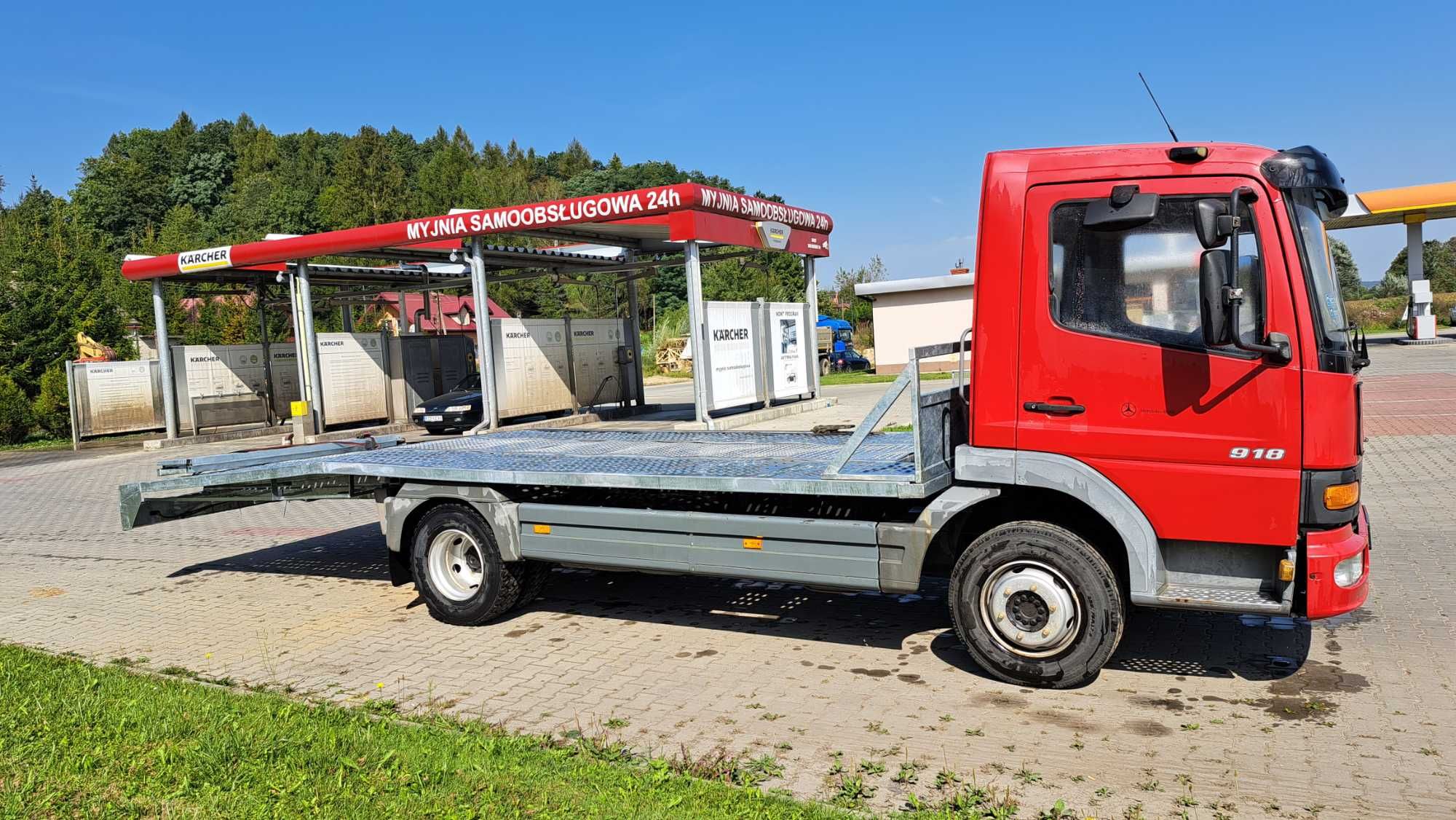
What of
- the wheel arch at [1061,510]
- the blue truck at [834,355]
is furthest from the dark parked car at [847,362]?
the wheel arch at [1061,510]

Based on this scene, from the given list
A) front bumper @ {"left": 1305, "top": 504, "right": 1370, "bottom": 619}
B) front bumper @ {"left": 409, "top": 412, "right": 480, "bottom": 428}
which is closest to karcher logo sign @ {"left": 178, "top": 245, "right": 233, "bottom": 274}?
front bumper @ {"left": 409, "top": 412, "right": 480, "bottom": 428}

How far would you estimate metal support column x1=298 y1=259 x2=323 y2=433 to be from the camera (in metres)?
21.8

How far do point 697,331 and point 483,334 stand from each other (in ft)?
14.3

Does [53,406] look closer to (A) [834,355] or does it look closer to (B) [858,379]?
(B) [858,379]

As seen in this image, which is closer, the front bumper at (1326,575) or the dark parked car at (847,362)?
the front bumper at (1326,575)

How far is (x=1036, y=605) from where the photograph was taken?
524cm

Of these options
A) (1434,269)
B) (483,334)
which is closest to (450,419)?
(483,334)

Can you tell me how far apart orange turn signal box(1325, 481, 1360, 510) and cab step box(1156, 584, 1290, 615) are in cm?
49

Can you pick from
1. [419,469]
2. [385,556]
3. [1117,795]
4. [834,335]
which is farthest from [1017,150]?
[834,335]

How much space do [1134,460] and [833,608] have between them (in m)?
2.74

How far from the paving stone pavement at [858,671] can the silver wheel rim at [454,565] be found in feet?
0.91

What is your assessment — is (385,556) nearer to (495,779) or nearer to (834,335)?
(495,779)

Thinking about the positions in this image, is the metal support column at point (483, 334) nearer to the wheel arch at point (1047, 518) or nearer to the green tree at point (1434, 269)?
the wheel arch at point (1047, 518)

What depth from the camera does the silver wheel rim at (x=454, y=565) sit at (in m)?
7.14
